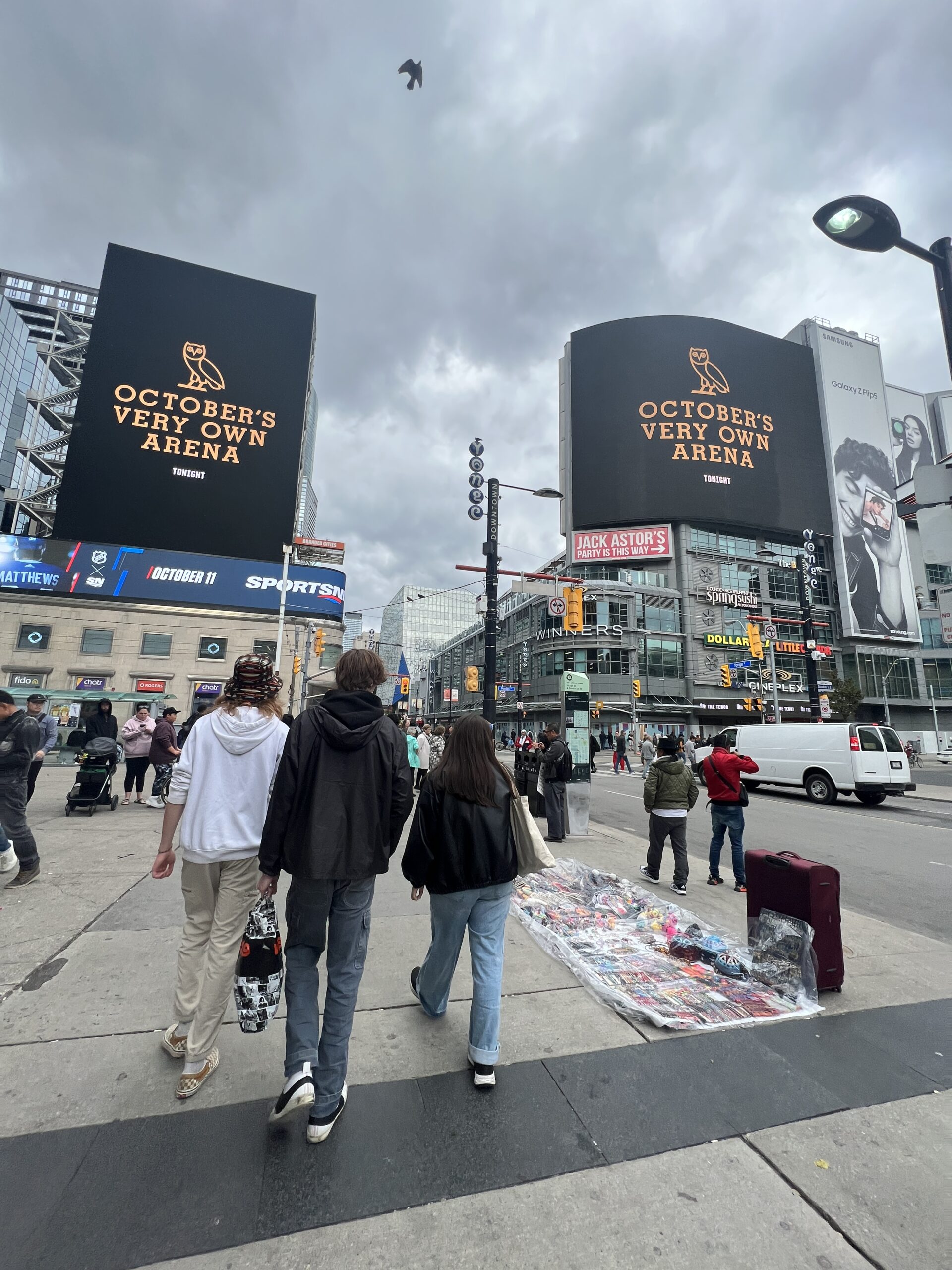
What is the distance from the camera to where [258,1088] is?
2.78 m

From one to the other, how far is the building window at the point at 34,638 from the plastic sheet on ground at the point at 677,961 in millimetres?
41310

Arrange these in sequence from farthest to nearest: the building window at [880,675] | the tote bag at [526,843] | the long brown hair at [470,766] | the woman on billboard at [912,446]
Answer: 1. the woman on billboard at [912,446]
2. the building window at [880,675]
3. the tote bag at [526,843]
4. the long brown hair at [470,766]

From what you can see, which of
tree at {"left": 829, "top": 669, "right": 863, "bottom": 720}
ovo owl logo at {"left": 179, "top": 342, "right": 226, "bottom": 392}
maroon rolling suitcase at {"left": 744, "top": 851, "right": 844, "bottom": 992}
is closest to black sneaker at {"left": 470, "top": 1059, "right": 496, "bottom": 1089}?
maroon rolling suitcase at {"left": 744, "top": 851, "right": 844, "bottom": 992}

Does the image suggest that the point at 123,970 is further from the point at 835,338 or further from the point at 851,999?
the point at 835,338

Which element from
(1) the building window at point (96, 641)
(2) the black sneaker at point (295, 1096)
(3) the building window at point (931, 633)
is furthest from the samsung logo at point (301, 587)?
(3) the building window at point (931, 633)

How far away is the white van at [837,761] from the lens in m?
14.9

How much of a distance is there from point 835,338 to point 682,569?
42129 millimetres

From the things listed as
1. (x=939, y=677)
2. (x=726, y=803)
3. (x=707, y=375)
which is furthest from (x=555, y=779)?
(x=939, y=677)

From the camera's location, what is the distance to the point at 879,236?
4203mm

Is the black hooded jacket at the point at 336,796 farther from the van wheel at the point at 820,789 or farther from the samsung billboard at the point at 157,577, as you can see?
the samsung billboard at the point at 157,577

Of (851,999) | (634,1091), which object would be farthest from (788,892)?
(634,1091)

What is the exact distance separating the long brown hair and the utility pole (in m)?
11.8

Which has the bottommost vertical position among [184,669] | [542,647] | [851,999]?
[851,999]

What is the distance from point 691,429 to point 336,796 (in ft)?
230
